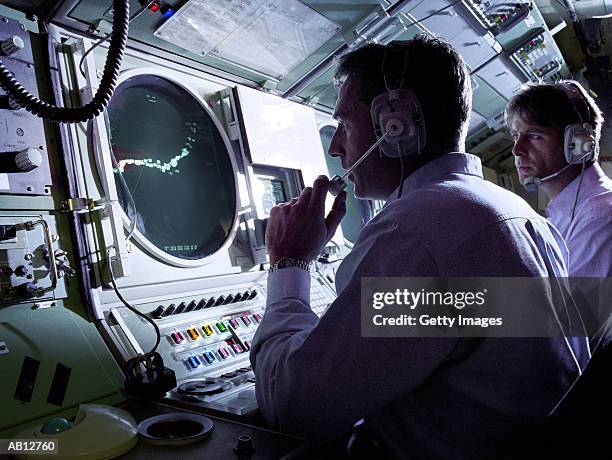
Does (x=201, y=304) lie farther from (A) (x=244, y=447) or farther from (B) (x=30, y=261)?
(A) (x=244, y=447)

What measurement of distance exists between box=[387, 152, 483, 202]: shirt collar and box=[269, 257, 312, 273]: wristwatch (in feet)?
1.03

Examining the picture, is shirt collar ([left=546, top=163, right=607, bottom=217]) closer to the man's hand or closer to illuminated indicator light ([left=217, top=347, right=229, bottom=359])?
the man's hand

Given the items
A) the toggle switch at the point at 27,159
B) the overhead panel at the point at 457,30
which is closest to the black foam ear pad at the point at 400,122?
the toggle switch at the point at 27,159

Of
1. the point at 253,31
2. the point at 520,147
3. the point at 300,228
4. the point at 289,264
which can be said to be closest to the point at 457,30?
the point at 520,147

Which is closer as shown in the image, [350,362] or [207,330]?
[350,362]

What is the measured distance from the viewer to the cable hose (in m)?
1.15

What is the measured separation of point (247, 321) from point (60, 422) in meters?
0.83

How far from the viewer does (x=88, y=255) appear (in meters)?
1.38

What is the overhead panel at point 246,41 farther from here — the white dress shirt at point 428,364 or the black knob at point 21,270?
the white dress shirt at point 428,364

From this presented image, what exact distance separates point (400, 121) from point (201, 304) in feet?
2.93

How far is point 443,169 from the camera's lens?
1129 mm

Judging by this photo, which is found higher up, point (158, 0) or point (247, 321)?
point (158, 0)

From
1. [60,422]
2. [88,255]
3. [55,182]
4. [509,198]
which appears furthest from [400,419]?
[55,182]

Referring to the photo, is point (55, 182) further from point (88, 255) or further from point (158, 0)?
point (158, 0)
